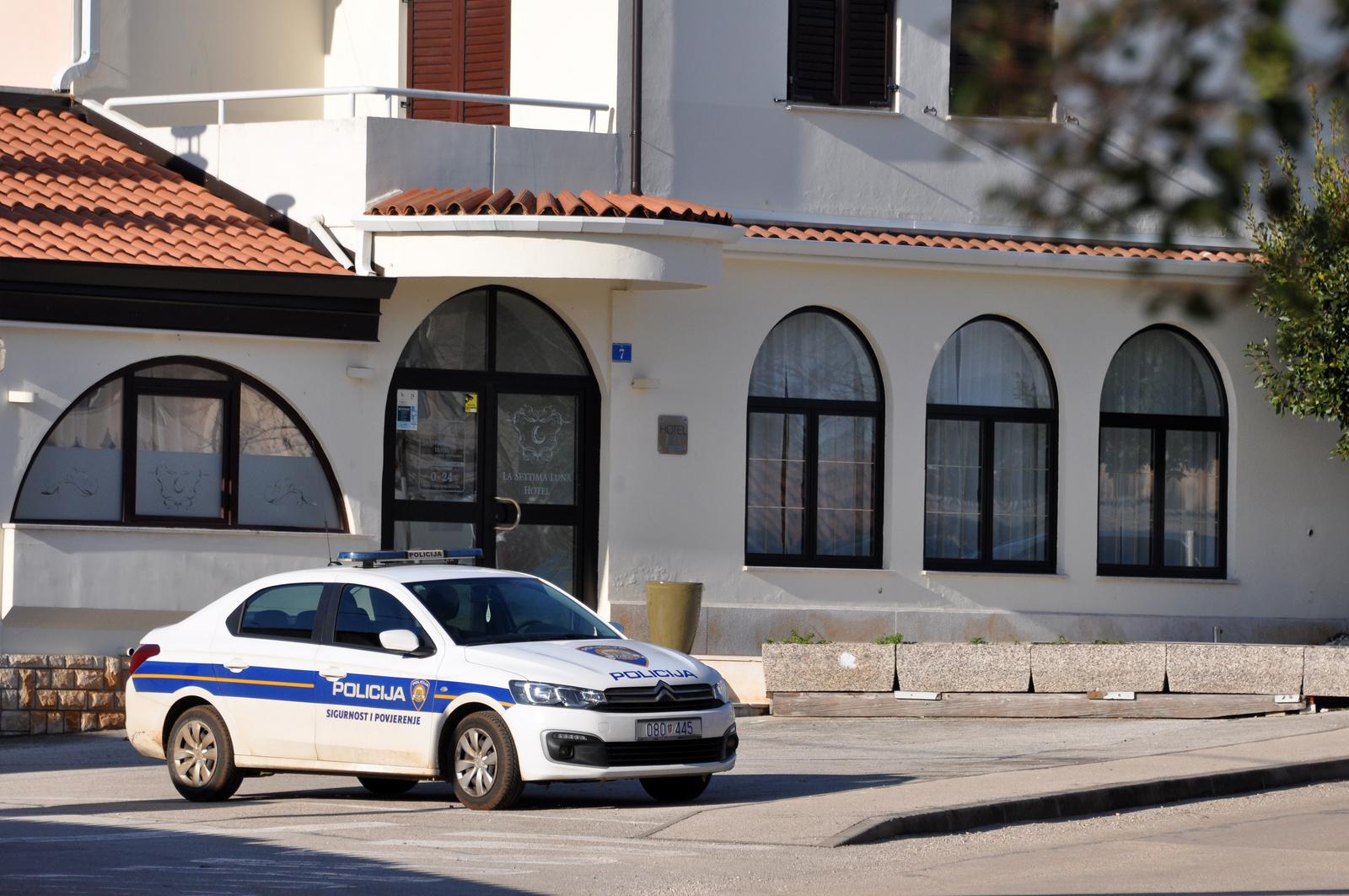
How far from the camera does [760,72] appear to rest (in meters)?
20.3

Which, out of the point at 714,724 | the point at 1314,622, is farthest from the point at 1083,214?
the point at 1314,622

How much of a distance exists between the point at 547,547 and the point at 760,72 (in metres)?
5.40

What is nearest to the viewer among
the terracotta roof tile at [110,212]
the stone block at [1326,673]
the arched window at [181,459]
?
the stone block at [1326,673]

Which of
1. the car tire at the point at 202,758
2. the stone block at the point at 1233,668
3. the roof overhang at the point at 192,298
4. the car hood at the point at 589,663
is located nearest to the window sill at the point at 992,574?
the stone block at the point at 1233,668

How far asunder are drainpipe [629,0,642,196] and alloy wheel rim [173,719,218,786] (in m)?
8.46

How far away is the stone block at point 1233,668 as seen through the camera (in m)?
17.8

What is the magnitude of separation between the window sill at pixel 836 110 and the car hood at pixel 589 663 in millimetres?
8929

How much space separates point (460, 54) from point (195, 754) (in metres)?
10.2

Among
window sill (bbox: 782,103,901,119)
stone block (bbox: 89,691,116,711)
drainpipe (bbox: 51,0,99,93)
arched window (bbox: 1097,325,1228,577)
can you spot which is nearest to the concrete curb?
arched window (bbox: 1097,325,1228,577)

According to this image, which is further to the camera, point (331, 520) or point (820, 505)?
point (820, 505)

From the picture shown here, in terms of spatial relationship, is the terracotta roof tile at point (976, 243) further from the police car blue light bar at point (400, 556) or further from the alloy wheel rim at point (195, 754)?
the alloy wheel rim at point (195, 754)

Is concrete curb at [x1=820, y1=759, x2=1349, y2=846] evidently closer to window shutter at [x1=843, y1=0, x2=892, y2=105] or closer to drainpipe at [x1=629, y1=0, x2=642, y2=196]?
drainpipe at [x1=629, y1=0, x2=642, y2=196]

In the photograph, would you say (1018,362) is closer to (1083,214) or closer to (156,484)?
(156,484)

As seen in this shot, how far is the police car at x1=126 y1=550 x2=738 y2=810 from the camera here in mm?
12047
